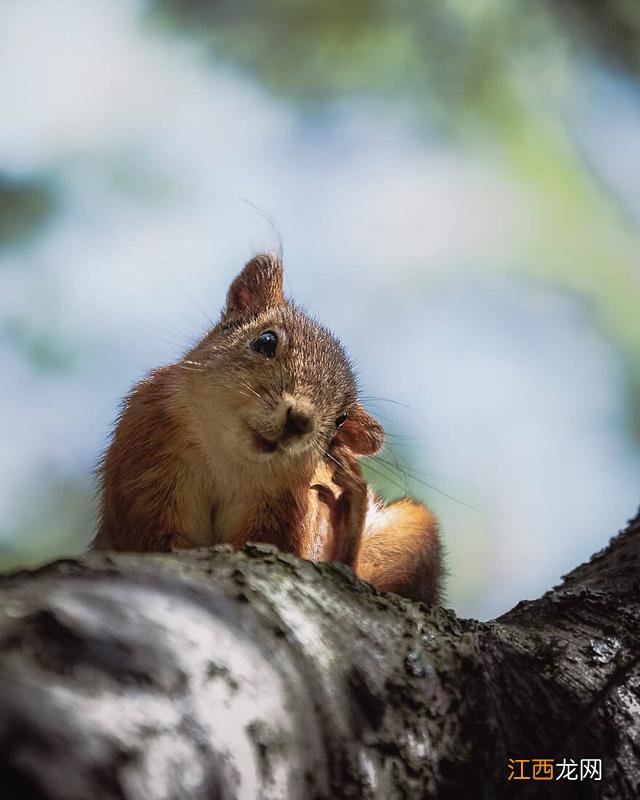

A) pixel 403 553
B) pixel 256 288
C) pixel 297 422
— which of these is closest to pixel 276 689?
pixel 297 422

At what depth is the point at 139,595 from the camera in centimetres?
141

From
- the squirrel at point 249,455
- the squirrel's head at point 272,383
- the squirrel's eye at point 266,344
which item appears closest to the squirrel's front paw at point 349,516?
the squirrel at point 249,455

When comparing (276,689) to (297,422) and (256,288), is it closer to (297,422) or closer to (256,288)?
(297,422)

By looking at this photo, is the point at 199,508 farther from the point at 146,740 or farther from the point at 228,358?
the point at 146,740

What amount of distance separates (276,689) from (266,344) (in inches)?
75.9

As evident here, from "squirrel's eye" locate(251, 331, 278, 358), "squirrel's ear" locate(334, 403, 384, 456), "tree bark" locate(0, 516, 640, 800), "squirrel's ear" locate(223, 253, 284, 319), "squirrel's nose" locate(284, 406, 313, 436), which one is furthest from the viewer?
"squirrel's ear" locate(223, 253, 284, 319)

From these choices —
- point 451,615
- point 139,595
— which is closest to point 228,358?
point 451,615

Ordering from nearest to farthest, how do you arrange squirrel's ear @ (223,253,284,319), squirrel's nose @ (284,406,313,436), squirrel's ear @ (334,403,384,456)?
squirrel's nose @ (284,406,313,436) < squirrel's ear @ (334,403,384,456) < squirrel's ear @ (223,253,284,319)

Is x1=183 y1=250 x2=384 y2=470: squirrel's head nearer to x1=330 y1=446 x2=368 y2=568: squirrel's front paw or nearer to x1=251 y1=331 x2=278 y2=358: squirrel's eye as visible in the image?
x1=251 y1=331 x2=278 y2=358: squirrel's eye

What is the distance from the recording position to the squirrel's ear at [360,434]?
11.3ft

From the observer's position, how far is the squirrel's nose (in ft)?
9.60

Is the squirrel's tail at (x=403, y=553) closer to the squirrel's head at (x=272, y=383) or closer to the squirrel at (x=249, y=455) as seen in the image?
the squirrel at (x=249, y=455)

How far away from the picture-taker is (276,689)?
1.52 metres

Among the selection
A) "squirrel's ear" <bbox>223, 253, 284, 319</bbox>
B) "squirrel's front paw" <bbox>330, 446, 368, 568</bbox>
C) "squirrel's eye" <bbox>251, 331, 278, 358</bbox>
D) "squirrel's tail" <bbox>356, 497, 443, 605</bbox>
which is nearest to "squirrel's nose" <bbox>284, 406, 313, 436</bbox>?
"squirrel's front paw" <bbox>330, 446, 368, 568</bbox>
